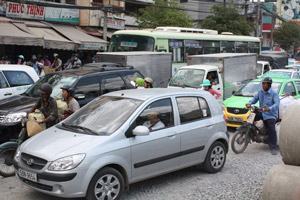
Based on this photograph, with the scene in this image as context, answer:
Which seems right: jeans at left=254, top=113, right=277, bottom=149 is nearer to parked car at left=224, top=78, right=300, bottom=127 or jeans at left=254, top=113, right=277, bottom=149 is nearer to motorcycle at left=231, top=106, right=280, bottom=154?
motorcycle at left=231, top=106, right=280, bottom=154

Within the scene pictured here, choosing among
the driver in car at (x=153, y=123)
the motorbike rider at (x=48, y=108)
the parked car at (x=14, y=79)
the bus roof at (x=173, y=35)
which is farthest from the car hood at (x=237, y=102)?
the bus roof at (x=173, y=35)

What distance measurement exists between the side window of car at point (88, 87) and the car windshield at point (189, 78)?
5081mm

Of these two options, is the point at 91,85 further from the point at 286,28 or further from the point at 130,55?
the point at 286,28

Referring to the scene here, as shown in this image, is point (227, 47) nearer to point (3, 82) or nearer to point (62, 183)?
point (3, 82)

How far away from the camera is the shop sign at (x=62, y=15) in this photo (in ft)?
85.3

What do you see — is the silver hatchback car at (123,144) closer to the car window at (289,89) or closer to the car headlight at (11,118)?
the car headlight at (11,118)

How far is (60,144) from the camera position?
19.6ft

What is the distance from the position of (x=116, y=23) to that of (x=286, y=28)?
34687 mm

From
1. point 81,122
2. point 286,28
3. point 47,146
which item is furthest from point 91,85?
point 286,28

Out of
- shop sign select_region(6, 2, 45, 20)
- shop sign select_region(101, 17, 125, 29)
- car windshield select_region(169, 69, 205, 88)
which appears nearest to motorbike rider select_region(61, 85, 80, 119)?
car windshield select_region(169, 69, 205, 88)

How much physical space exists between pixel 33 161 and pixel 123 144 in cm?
118

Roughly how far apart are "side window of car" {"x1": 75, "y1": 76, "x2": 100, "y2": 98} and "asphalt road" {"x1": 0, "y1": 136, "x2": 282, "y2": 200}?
9.04 ft

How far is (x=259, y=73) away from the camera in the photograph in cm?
2139

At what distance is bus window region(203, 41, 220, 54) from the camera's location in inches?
861
